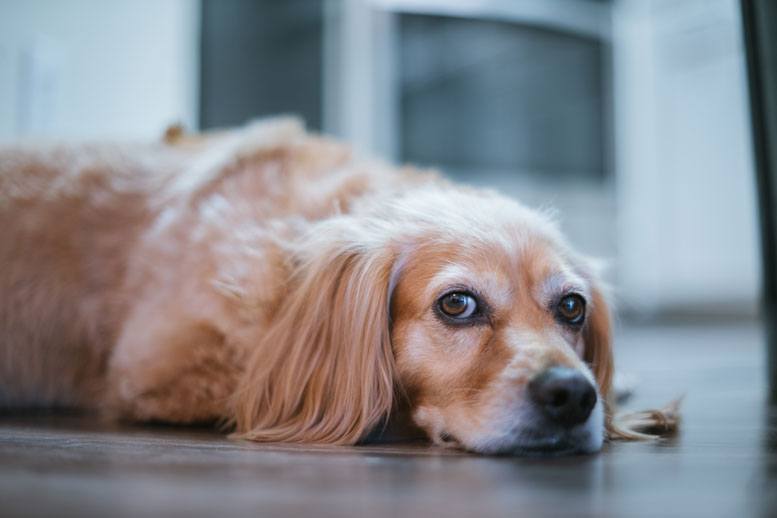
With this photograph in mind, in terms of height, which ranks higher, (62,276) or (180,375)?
(62,276)

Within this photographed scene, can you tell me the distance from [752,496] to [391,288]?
2.62ft

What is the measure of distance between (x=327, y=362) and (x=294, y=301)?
0.45 feet

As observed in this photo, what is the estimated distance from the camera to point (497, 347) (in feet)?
4.31

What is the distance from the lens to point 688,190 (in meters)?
6.64

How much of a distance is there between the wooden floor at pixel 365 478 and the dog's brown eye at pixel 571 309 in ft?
0.91

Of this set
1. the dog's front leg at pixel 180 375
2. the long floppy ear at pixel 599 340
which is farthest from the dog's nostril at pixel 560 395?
the dog's front leg at pixel 180 375

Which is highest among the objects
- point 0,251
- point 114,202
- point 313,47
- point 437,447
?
point 313,47

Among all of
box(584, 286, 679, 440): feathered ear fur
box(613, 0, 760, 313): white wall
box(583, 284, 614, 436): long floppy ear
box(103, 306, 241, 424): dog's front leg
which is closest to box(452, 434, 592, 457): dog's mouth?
box(584, 286, 679, 440): feathered ear fur

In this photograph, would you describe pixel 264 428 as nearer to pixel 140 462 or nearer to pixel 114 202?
pixel 140 462

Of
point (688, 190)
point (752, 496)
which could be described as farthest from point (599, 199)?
point (752, 496)

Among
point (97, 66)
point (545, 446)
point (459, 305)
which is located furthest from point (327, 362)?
point (97, 66)

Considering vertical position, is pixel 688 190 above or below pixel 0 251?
above

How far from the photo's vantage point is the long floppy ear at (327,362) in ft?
4.55

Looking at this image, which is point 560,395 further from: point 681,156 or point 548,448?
point 681,156
